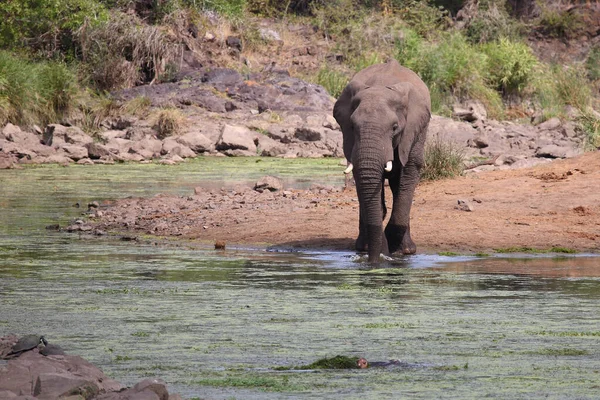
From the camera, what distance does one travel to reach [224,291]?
11.5m

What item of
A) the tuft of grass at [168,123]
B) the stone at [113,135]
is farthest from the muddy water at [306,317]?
the tuft of grass at [168,123]

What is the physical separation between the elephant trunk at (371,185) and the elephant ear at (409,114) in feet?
2.02

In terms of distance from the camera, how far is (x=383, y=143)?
13820 mm

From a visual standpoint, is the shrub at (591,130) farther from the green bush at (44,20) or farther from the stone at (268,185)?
the green bush at (44,20)

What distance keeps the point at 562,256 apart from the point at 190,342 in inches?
290

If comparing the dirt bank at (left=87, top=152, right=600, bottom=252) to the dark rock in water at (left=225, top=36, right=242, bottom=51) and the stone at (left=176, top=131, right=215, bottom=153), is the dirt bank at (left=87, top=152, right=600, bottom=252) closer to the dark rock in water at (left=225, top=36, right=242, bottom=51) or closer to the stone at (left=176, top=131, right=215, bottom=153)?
the stone at (left=176, top=131, right=215, bottom=153)

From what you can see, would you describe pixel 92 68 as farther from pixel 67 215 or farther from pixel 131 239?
pixel 131 239

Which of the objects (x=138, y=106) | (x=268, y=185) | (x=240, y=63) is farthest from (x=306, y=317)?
(x=240, y=63)

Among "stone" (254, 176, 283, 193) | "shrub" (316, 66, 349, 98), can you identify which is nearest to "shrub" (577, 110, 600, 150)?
"stone" (254, 176, 283, 193)

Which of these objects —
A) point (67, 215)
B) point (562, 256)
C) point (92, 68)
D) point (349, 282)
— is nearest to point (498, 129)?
point (92, 68)

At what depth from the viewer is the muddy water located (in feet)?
24.6

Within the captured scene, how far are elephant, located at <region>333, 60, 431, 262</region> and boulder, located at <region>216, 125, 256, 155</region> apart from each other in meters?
19.3

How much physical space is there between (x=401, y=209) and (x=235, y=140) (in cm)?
2007

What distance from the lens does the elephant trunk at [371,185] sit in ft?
45.0
